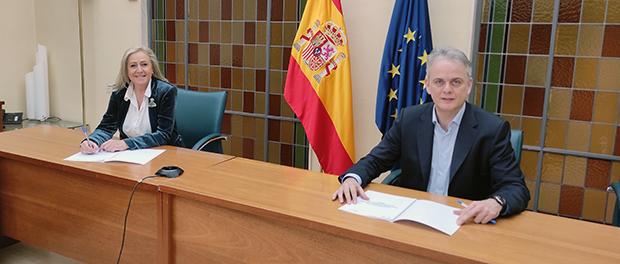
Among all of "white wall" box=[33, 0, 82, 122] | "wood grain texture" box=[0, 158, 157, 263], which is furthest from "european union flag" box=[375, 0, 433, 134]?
"white wall" box=[33, 0, 82, 122]

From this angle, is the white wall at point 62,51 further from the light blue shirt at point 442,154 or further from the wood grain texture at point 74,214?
the light blue shirt at point 442,154

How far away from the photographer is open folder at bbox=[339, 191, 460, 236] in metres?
1.51

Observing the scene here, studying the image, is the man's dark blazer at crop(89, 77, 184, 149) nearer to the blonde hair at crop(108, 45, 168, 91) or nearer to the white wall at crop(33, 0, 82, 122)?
the blonde hair at crop(108, 45, 168, 91)

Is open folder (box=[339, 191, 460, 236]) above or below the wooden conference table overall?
above

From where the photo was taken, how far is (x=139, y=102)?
2740 mm

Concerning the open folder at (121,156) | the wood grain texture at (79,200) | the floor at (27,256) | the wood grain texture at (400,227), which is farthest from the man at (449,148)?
the floor at (27,256)

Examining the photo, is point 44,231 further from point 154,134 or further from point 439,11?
point 439,11

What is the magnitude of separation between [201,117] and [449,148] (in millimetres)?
1673

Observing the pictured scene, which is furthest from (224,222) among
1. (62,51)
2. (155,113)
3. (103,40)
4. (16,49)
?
(16,49)

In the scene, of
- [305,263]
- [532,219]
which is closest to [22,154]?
[305,263]

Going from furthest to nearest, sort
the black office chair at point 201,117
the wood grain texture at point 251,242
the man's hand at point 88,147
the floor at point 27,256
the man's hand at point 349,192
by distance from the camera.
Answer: the black office chair at point 201,117, the floor at point 27,256, the man's hand at point 88,147, the man's hand at point 349,192, the wood grain texture at point 251,242

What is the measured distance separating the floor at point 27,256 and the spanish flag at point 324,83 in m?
1.74

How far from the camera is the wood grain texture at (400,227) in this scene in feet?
4.39

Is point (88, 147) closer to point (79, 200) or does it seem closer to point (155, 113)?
point (79, 200)
